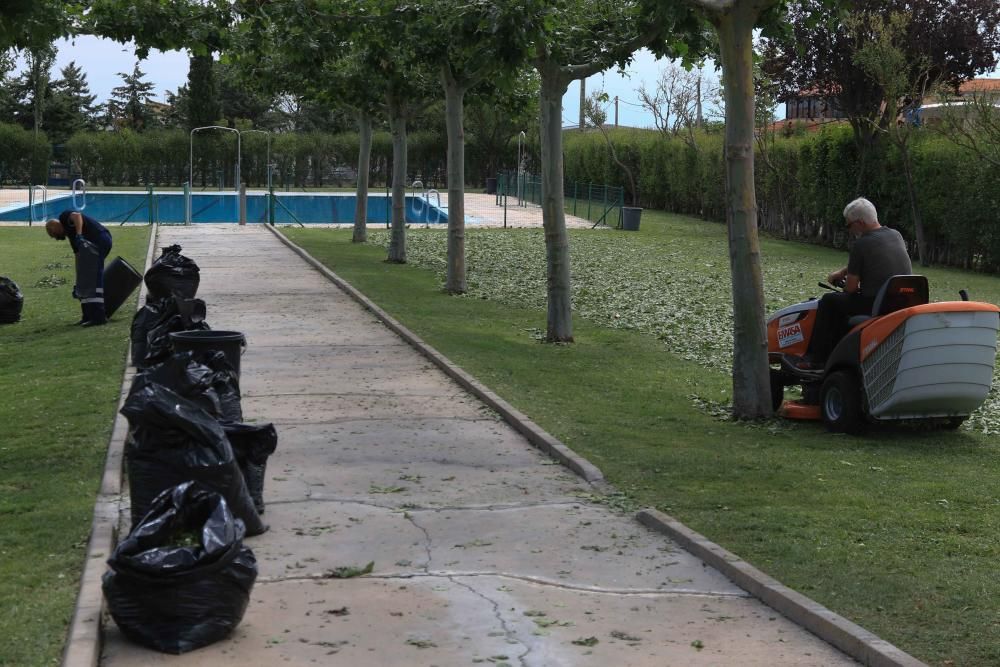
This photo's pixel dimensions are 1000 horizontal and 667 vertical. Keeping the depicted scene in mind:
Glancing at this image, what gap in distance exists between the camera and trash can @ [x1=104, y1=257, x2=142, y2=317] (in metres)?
16.6

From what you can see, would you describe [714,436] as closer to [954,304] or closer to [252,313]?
[954,304]

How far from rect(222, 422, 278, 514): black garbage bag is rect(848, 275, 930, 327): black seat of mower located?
4862mm

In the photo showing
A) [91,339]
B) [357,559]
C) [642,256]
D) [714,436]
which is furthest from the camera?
[642,256]

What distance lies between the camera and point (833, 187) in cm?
3253

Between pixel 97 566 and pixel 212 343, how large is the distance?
122 inches

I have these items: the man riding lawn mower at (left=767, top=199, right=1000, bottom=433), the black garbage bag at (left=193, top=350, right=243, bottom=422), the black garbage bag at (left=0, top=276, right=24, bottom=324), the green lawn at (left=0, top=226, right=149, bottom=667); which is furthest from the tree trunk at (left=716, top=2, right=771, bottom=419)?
the black garbage bag at (left=0, top=276, right=24, bottom=324)

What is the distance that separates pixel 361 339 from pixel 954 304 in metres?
7.84

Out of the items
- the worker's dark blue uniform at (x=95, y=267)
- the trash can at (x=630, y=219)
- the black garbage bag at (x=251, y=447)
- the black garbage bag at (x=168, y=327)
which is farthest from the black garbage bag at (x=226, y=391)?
the trash can at (x=630, y=219)

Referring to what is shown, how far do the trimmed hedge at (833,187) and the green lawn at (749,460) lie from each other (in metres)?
7.78

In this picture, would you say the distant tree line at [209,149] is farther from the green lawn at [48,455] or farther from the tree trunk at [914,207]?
the green lawn at [48,455]

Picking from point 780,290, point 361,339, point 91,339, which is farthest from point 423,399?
point 780,290

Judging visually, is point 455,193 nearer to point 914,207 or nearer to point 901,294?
point 901,294

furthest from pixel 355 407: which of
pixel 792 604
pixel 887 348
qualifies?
pixel 792 604

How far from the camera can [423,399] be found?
459 inches
